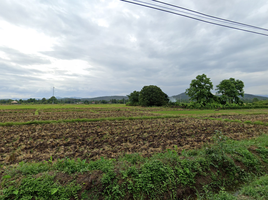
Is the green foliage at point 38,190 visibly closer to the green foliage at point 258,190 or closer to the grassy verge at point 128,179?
the grassy verge at point 128,179

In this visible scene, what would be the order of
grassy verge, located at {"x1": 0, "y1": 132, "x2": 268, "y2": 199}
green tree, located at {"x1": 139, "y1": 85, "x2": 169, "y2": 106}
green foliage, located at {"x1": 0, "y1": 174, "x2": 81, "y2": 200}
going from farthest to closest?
1. green tree, located at {"x1": 139, "y1": 85, "x2": 169, "y2": 106}
2. grassy verge, located at {"x1": 0, "y1": 132, "x2": 268, "y2": 199}
3. green foliage, located at {"x1": 0, "y1": 174, "x2": 81, "y2": 200}

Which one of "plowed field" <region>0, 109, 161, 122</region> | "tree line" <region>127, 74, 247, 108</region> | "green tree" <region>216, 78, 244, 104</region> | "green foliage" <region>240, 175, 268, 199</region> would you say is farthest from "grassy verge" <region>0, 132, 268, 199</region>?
"green tree" <region>216, 78, 244, 104</region>

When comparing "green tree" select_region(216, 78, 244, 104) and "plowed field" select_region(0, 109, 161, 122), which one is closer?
"plowed field" select_region(0, 109, 161, 122)

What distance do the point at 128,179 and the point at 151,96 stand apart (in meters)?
54.7

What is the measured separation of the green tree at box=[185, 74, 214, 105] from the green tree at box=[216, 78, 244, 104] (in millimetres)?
4949

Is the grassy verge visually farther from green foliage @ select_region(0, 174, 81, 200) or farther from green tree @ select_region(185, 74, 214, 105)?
green tree @ select_region(185, 74, 214, 105)

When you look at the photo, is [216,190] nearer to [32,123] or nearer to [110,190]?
[110,190]

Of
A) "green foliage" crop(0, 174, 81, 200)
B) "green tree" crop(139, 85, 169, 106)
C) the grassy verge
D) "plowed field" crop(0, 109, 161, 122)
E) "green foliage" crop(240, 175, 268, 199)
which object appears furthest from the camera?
"green tree" crop(139, 85, 169, 106)

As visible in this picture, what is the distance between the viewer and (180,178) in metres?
4.05

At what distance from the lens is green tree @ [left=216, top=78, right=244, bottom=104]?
48969mm

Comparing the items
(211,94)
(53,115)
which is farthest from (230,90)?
→ (53,115)

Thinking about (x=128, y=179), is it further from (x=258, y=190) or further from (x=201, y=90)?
(x=201, y=90)

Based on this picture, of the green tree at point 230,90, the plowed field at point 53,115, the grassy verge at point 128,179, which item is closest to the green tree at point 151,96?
the green tree at point 230,90

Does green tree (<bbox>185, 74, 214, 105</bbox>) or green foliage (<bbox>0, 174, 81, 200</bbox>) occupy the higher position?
green tree (<bbox>185, 74, 214, 105</bbox>)
